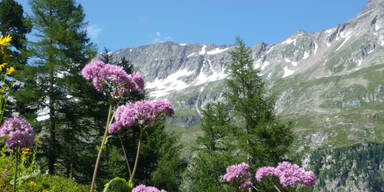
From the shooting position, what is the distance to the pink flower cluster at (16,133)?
138 inches

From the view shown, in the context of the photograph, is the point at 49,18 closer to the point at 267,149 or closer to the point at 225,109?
the point at 225,109

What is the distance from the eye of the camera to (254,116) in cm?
1962

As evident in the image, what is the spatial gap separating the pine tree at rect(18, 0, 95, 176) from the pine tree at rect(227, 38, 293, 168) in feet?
33.9

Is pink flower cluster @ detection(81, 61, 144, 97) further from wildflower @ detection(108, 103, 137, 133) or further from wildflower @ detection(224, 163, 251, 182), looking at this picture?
wildflower @ detection(224, 163, 251, 182)

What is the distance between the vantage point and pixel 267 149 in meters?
17.5

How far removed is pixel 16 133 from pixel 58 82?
1753 cm

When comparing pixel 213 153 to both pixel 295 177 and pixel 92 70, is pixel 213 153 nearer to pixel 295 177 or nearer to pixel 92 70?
pixel 295 177

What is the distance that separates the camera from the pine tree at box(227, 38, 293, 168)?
17.7 meters

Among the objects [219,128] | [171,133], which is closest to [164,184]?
[171,133]

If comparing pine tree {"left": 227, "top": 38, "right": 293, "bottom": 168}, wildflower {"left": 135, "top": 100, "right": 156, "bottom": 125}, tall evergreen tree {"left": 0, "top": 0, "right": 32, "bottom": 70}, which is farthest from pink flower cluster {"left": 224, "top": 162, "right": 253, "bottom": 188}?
tall evergreen tree {"left": 0, "top": 0, "right": 32, "bottom": 70}

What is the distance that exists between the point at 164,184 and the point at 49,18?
1485cm

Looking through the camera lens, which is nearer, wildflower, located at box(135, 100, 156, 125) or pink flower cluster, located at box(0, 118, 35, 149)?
pink flower cluster, located at box(0, 118, 35, 149)

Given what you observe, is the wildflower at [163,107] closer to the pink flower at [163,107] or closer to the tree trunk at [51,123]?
the pink flower at [163,107]

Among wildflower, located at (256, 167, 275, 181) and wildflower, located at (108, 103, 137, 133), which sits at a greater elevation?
wildflower, located at (108, 103, 137, 133)
